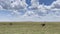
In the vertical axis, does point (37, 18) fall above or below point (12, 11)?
below

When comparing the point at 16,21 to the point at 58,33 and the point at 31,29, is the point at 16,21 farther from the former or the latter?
the point at 58,33

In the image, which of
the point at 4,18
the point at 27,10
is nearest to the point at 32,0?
the point at 27,10

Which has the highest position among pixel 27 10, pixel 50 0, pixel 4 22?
pixel 50 0

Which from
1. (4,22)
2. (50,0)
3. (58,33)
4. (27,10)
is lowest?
(58,33)

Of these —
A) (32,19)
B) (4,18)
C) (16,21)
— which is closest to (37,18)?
(32,19)

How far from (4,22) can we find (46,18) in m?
0.75

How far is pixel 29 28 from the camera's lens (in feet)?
5.79

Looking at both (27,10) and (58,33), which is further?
(27,10)

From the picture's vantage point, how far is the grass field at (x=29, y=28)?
1.71 m

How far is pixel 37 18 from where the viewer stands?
6.04 ft

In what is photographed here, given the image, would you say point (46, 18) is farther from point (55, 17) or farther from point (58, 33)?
point (58, 33)

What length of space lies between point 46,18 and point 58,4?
0.32 m

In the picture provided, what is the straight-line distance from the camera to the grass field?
67.4 inches

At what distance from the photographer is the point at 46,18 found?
1827 mm
